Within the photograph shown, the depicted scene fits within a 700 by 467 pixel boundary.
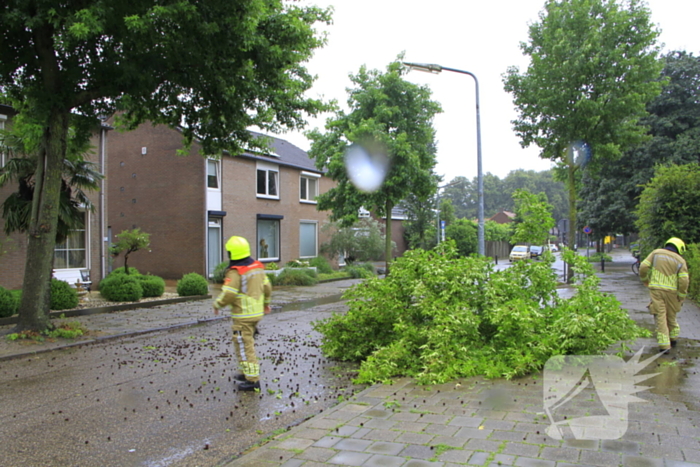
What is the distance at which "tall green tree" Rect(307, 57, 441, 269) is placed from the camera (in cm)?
2056

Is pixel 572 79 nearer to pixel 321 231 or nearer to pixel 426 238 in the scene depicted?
pixel 321 231

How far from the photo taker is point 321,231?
2964 cm

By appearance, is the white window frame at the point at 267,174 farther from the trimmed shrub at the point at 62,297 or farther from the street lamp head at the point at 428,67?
the trimmed shrub at the point at 62,297

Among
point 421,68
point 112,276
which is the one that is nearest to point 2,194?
point 112,276

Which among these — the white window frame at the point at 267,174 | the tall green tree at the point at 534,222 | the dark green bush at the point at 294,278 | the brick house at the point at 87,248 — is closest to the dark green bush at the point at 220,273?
the dark green bush at the point at 294,278

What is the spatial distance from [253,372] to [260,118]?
733 cm

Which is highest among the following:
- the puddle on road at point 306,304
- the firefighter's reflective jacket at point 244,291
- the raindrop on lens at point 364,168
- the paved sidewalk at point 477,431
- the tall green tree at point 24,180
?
the raindrop on lens at point 364,168

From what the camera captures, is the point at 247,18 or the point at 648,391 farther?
the point at 247,18

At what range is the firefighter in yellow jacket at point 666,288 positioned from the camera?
7244mm

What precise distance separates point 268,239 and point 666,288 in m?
21.1

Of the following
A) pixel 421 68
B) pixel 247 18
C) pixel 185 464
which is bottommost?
pixel 185 464

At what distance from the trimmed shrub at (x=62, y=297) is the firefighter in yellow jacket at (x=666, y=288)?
12018 millimetres

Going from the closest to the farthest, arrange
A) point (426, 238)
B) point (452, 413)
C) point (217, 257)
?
1. point (452, 413)
2. point (217, 257)
3. point (426, 238)

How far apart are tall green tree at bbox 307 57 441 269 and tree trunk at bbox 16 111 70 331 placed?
12.4 meters
